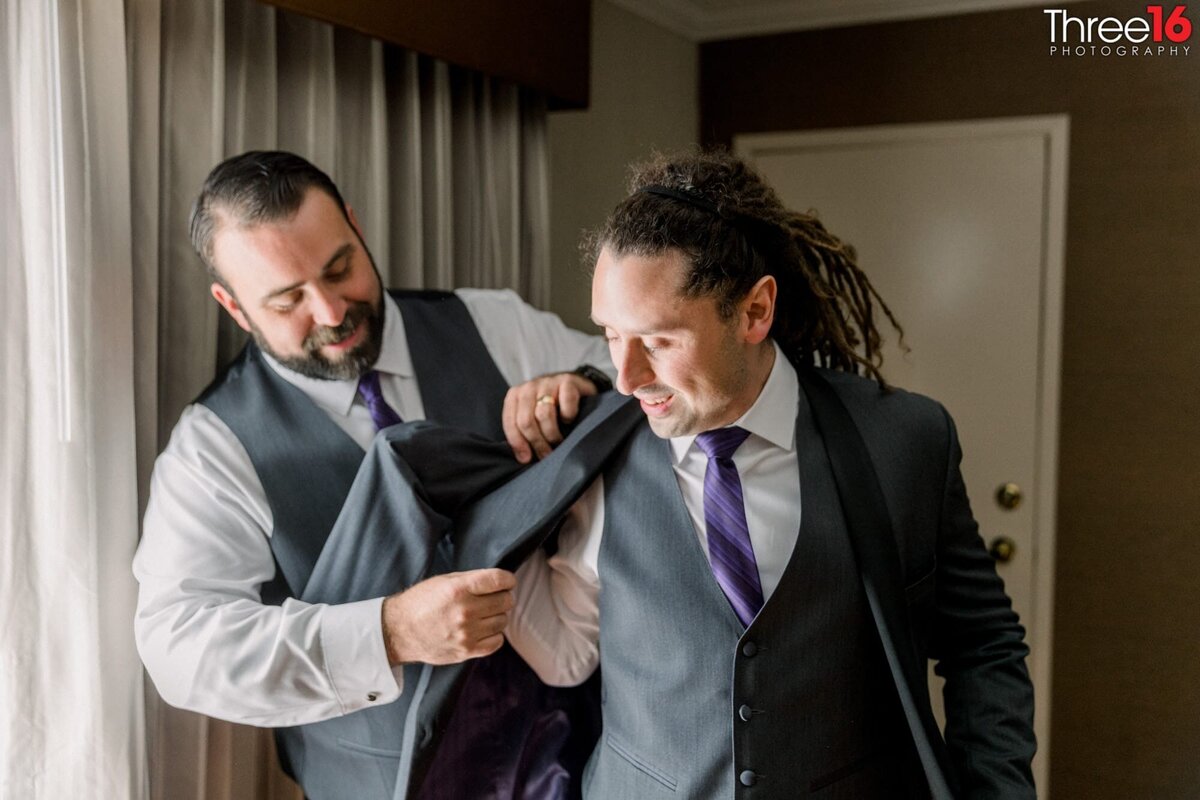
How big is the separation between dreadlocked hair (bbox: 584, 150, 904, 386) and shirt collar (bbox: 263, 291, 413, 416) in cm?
43

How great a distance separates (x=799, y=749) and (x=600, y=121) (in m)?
2.18

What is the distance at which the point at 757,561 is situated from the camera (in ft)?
4.62

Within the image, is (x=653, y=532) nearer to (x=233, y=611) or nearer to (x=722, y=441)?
(x=722, y=441)

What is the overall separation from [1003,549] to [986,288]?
0.79 meters

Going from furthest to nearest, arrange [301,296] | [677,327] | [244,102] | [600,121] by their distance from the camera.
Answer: [600,121], [244,102], [301,296], [677,327]

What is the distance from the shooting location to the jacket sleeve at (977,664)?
1.40 metres

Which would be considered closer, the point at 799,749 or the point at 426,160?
the point at 799,749

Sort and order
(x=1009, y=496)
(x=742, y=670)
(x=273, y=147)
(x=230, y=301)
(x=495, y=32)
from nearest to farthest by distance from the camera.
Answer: (x=742, y=670)
(x=230, y=301)
(x=273, y=147)
(x=495, y=32)
(x=1009, y=496)

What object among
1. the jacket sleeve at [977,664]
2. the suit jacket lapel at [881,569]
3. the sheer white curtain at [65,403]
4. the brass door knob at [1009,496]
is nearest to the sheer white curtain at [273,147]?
the sheer white curtain at [65,403]

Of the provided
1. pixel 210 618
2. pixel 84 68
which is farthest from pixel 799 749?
pixel 84 68

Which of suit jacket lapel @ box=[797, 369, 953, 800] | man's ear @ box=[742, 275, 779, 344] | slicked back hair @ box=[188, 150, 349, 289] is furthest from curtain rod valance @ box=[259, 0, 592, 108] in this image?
suit jacket lapel @ box=[797, 369, 953, 800]

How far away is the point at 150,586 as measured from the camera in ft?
4.93

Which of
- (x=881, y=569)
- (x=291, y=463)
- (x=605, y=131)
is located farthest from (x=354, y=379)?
(x=605, y=131)

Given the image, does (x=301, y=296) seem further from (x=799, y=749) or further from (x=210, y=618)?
(x=799, y=749)
